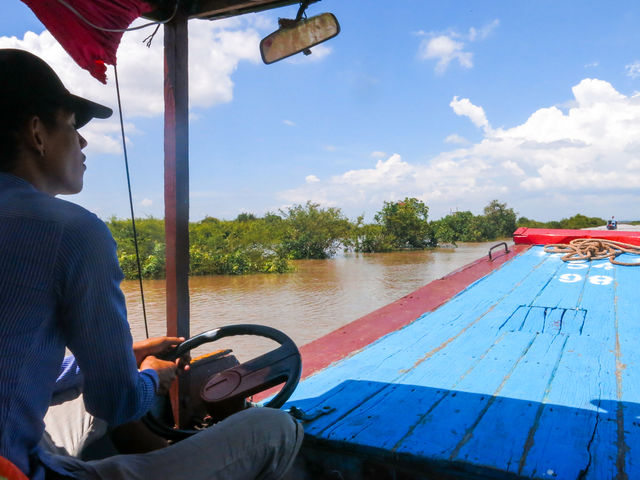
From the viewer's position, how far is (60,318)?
831 mm

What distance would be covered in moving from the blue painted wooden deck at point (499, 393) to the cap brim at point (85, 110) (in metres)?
1.09

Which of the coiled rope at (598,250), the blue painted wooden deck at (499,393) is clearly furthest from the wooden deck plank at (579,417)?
the coiled rope at (598,250)

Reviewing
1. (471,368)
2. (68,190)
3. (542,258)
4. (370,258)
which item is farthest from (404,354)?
(370,258)

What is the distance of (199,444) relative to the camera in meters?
0.97

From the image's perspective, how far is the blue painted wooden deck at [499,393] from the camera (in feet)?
4.05

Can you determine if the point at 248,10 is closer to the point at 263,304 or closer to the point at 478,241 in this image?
the point at 263,304

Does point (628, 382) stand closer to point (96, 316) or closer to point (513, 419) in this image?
point (513, 419)

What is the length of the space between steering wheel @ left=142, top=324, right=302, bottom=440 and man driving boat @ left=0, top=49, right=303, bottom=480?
0.68 ft

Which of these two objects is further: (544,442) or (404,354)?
(404,354)

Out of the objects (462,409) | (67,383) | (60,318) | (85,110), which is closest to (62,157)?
(85,110)

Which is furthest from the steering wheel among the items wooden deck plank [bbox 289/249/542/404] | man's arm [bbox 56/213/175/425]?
wooden deck plank [bbox 289/249/542/404]

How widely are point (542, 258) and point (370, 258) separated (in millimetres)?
13892

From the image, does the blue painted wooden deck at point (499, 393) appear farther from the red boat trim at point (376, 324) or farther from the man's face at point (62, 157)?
the man's face at point (62, 157)

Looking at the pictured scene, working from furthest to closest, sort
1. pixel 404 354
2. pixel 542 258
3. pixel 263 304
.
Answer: pixel 263 304, pixel 542 258, pixel 404 354
